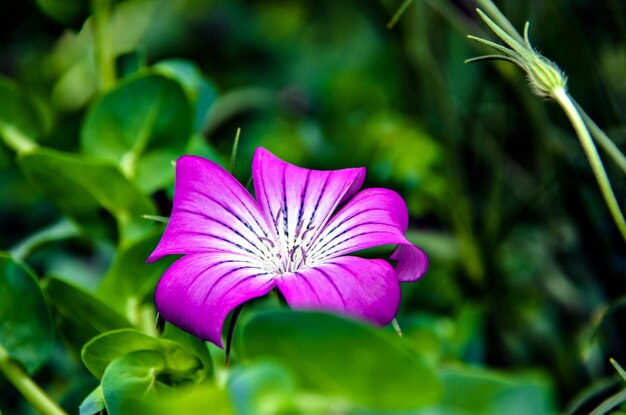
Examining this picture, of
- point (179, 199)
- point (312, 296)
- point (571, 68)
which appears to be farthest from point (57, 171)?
point (571, 68)

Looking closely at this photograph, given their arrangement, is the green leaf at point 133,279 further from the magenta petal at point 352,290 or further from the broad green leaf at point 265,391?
the broad green leaf at point 265,391

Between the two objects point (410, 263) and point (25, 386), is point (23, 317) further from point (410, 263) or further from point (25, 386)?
point (410, 263)

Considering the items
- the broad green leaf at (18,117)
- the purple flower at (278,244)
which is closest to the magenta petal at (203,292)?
the purple flower at (278,244)

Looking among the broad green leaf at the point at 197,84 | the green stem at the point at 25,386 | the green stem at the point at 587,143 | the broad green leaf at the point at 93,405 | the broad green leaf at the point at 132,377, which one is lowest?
the green stem at the point at 25,386

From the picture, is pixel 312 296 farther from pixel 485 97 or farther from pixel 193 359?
pixel 485 97

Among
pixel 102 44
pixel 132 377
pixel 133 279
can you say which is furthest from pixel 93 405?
pixel 102 44

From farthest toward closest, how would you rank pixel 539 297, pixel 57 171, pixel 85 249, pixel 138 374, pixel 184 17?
pixel 184 17 < pixel 85 249 < pixel 539 297 < pixel 57 171 < pixel 138 374

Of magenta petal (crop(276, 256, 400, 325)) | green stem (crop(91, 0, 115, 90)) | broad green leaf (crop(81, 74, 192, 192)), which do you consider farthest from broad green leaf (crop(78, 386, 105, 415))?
green stem (crop(91, 0, 115, 90))

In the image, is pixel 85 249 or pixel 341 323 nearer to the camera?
pixel 341 323
